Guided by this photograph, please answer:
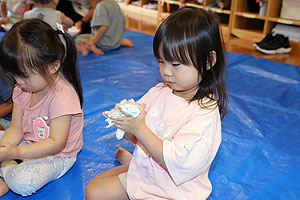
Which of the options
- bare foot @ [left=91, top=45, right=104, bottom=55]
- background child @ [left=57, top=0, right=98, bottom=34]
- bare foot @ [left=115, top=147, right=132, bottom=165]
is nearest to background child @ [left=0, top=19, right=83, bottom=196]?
bare foot @ [left=115, top=147, right=132, bottom=165]

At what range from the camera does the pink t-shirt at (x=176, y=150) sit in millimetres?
726

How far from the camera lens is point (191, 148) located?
72cm

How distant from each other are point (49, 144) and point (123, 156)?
0.29 metres

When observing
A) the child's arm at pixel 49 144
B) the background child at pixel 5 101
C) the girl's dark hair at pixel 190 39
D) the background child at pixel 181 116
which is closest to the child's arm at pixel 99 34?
the background child at pixel 5 101

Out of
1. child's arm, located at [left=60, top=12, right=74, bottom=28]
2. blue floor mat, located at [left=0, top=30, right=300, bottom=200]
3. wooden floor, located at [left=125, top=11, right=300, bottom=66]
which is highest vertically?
child's arm, located at [left=60, top=12, right=74, bottom=28]

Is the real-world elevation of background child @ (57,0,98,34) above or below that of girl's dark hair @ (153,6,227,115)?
below

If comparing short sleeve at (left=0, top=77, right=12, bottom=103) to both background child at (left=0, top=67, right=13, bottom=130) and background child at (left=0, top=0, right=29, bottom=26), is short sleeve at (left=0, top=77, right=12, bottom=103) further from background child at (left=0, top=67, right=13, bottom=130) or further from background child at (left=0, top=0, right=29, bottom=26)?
background child at (left=0, top=0, right=29, bottom=26)

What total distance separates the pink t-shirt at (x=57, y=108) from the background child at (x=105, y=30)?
1278 mm

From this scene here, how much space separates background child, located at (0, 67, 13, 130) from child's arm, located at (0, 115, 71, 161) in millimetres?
311

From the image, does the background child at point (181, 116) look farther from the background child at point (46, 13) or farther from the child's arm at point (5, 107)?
the background child at point (46, 13)

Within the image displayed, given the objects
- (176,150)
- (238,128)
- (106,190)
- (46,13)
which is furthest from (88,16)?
(176,150)

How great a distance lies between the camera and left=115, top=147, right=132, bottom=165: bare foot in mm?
1109

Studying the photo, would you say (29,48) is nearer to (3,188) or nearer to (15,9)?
(3,188)

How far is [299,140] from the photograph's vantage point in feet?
4.21
